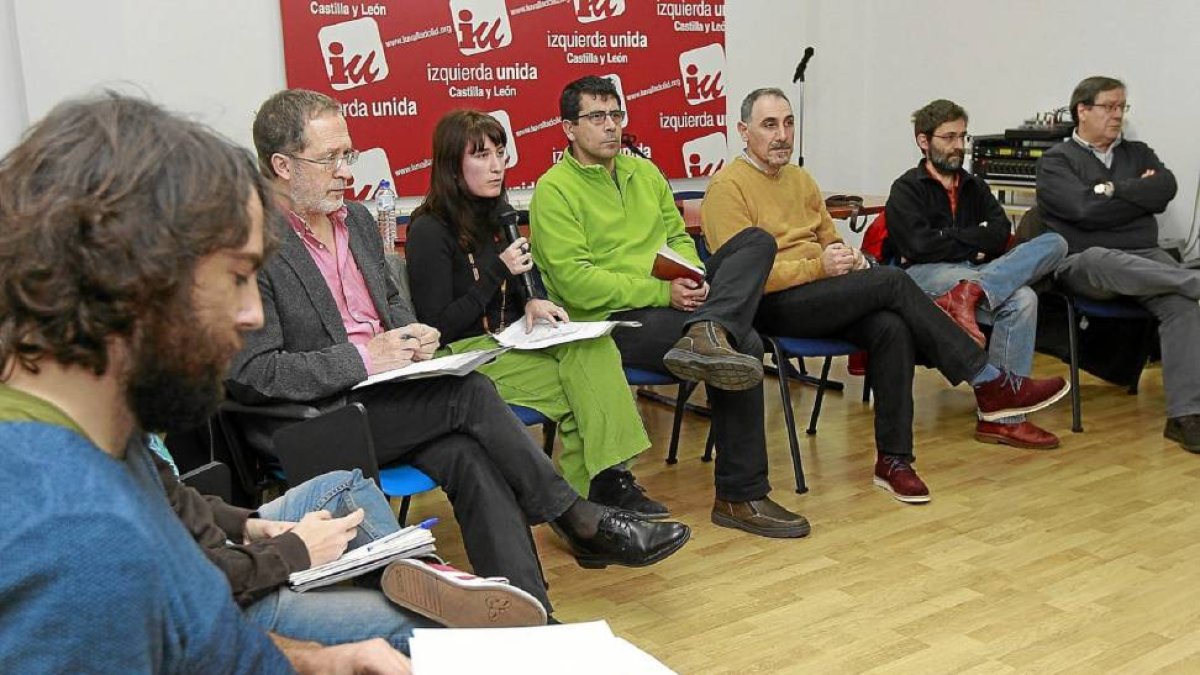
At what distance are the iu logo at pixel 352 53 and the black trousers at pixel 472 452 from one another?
3.19 metres

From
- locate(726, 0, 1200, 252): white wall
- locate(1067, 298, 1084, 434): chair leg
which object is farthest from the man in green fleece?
locate(726, 0, 1200, 252): white wall

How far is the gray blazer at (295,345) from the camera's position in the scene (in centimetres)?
254

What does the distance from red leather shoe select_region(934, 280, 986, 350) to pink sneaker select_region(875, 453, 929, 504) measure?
0.65m

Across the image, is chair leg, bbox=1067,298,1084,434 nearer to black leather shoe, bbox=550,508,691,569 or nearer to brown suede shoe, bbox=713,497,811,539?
brown suede shoe, bbox=713,497,811,539

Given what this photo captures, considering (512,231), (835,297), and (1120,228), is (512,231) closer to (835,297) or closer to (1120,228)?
(835,297)

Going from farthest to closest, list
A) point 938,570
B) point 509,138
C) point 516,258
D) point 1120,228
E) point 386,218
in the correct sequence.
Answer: point 509,138
point 1120,228
point 386,218
point 516,258
point 938,570

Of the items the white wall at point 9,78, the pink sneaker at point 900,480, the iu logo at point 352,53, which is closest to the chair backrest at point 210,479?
the pink sneaker at point 900,480

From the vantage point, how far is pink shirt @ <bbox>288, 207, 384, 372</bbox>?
9.13ft

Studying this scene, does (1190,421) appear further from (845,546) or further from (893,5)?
(893,5)

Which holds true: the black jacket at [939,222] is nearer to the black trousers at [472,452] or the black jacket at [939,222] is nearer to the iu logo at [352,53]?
the black trousers at [472,452]

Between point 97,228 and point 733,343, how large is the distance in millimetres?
2544

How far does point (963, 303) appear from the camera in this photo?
410cm

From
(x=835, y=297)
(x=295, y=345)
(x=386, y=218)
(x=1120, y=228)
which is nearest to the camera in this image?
(x=295, y=345)

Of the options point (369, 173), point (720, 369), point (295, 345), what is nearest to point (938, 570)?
point (720, 369)
